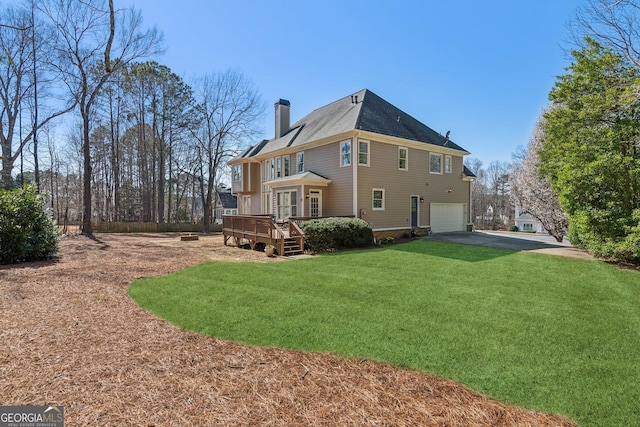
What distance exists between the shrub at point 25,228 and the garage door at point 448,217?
1745 cm

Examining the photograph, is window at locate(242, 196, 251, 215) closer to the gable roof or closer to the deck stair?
the gable roof

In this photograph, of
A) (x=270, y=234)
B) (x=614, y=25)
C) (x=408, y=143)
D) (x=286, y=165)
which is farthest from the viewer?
(x=286, y=165)

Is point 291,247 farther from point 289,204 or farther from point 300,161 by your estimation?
point 300,161

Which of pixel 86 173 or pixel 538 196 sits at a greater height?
pixel 86 173

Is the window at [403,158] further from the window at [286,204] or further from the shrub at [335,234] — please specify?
the window at [286,204]

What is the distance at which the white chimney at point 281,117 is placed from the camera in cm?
2166

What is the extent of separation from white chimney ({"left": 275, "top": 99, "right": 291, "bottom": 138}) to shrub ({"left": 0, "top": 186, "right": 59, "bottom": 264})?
1436cm

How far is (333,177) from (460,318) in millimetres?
11572

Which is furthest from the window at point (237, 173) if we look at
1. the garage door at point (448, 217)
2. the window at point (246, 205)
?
the garage door at point (448, 217)

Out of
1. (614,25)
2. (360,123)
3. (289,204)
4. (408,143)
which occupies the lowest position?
(289,204)

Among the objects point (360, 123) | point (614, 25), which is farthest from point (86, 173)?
point (614, 25)

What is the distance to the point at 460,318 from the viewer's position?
15.5 ft

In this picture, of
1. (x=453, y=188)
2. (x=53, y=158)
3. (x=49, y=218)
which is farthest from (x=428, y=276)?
(x=53, y=158)

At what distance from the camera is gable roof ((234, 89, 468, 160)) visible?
1543 cm
